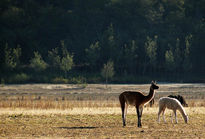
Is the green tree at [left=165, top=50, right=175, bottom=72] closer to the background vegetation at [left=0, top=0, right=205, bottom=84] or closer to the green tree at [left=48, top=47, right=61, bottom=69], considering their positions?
the background vegetation at [left=0, top=0, right=205, bottom=84]

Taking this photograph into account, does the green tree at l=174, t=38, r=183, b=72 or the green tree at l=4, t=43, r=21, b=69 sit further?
the green tree at l=174, t=38, r=183, b=72

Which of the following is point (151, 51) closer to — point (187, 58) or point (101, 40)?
point (187, 58)

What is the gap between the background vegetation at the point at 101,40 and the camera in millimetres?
79750

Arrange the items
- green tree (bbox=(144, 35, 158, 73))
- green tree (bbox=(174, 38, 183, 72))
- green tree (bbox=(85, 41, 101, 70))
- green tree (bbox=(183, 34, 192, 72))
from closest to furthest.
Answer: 1. green tree (bbox=(144, 35, 158, 73))
2. green tree (bbox=(85, 41, 101, 70))
3. green tree (bbox=(174, 38, 183, 72))
4. green tree (bbox=(183, 34, 192, 72))

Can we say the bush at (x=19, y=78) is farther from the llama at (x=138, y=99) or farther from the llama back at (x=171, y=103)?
the llama at (x=138, y=99)

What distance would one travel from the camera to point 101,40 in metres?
86.9

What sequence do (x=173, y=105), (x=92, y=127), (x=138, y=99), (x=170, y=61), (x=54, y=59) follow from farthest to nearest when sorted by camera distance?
(x=54, y=59) < (x=170, y=61) < (x=173, y=105) < (x=138, y=99) < (x=92, y=127)

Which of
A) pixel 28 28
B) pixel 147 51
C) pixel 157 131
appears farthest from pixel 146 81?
pixel 157 131

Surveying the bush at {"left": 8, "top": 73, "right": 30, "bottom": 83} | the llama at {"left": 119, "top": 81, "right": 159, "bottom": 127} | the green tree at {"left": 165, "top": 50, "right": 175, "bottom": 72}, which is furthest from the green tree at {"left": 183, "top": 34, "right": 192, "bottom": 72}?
the llama at {"left": 119, "top": 81, "right": 159, "bottom": 127}

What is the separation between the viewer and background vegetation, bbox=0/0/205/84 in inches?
3140

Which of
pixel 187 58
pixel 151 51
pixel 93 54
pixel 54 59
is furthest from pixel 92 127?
pixel 187 58

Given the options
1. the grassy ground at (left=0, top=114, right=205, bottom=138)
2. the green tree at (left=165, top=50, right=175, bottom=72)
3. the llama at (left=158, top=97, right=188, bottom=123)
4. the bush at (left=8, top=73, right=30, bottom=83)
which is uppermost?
the green tree at (left=165, top=50, right=175, bottom=72)

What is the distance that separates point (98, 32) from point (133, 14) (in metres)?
7.56

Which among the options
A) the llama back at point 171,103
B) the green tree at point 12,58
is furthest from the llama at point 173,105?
the green tree at point 12,58
